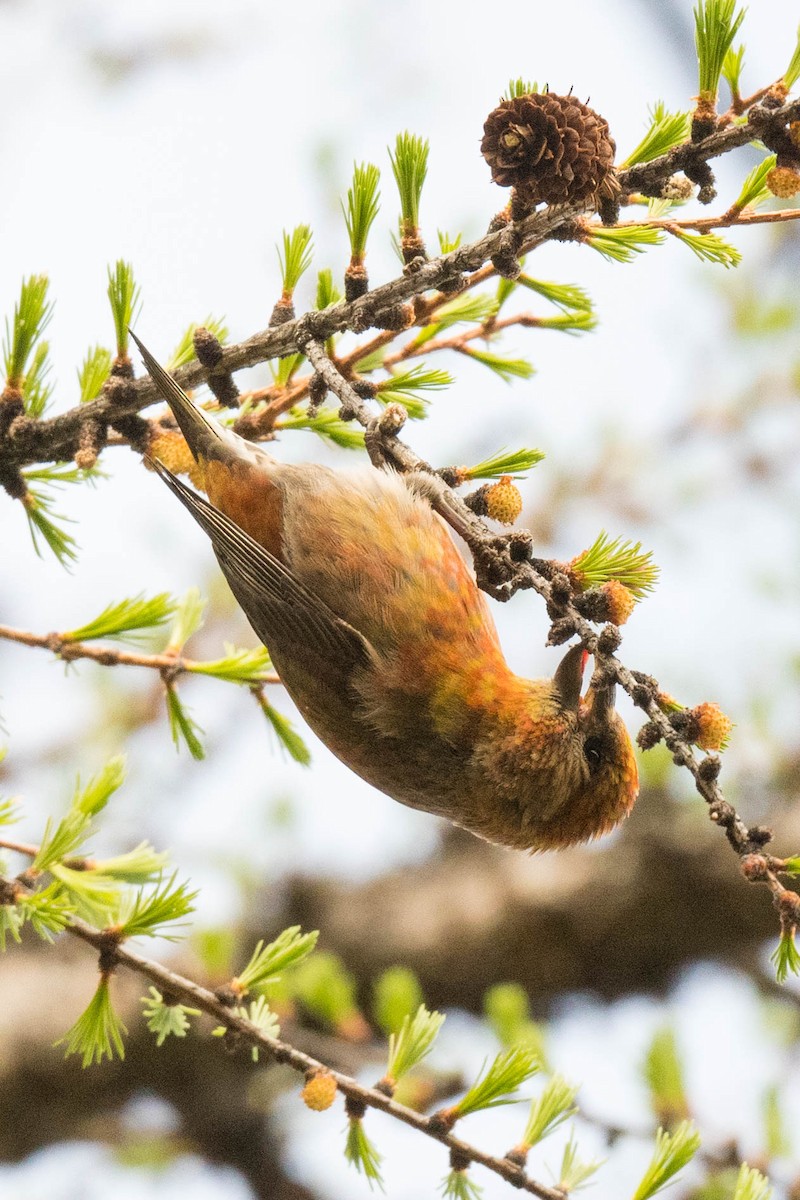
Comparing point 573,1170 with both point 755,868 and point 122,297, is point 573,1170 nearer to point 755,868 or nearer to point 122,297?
point 755,868

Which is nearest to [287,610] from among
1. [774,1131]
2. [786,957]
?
[786,957]

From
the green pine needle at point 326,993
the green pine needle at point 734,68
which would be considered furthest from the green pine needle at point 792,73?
the green pine needle at point 326,993

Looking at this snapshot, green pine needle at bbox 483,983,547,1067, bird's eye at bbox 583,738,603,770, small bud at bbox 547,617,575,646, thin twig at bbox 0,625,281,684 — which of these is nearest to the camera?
small bud at bbox 547,617,575,646

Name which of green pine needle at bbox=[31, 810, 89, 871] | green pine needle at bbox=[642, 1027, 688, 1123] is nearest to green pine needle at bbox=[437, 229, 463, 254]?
green pine needle at bbox=[31, 810, 89, 871]

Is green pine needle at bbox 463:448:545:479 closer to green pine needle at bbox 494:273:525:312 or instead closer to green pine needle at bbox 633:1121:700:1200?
green pine needle at bbox 494:273:525:312

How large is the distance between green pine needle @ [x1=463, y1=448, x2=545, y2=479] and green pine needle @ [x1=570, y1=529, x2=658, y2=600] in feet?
0.88

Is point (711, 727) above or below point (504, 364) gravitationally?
below

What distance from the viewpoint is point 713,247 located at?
1.96 metres

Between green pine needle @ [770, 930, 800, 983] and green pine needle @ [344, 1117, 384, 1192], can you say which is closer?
green pine needle @ [770, 930, 800, 983]

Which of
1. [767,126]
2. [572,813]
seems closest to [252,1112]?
[572,813]

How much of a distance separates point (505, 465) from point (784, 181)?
674 millimetres

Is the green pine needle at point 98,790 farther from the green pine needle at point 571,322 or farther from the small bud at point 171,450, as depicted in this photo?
the green pine needle at point 571,322

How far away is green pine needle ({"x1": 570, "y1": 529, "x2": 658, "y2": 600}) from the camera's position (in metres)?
1.88

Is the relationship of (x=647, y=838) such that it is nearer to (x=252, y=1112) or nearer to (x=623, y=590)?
(x=252, y=1112)
